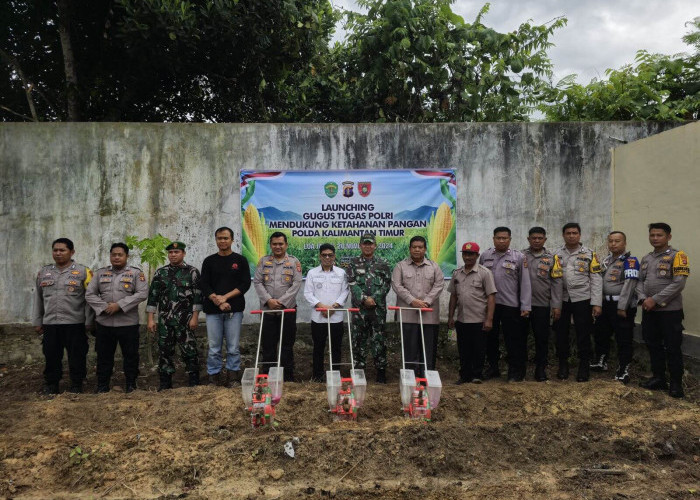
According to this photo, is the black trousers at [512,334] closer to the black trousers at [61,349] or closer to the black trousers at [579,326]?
the black trousers at [579,326]

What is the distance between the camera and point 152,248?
5.59 metres

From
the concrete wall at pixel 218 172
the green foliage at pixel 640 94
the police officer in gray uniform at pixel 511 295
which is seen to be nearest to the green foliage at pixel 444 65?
the green foliage at pixel 640 94

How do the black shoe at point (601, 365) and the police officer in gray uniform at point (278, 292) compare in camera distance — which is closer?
the police officer in gray uniform at point (278, 292)

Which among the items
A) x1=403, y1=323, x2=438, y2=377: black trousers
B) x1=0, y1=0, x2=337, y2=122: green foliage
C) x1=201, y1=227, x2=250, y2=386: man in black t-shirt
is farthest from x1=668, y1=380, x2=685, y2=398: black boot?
x1=0, y1=0, x2=337, y2=122: green foliage

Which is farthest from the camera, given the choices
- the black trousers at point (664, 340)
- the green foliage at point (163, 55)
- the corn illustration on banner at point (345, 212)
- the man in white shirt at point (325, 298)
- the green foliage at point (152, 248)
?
the green foliage at point (163, 55)

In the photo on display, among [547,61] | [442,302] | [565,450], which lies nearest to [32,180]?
[442,302]

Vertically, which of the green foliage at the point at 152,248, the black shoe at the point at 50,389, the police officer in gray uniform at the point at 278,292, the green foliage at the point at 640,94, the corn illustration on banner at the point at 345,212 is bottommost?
the black shoe at the point at 50,389

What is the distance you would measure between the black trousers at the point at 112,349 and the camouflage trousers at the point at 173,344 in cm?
25

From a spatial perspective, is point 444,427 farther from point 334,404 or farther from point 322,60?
point 322,60

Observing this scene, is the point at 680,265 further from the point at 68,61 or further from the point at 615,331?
the point at 68,61

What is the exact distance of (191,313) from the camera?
5285 millimetres

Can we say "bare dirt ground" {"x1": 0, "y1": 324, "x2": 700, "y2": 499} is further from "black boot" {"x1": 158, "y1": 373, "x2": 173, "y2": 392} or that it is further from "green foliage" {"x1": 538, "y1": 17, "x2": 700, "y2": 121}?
"green foliage" {"x1": 538, "y1": 17, "x2": 700, "y2": 121}

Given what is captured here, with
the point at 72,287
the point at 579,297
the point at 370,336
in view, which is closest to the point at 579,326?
the point at 579,297

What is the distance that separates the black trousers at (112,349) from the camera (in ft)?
16.8
